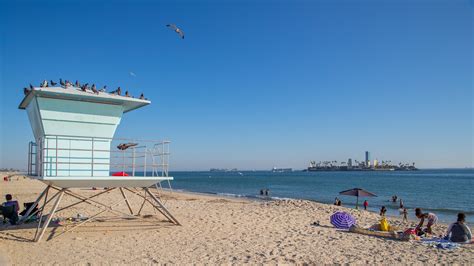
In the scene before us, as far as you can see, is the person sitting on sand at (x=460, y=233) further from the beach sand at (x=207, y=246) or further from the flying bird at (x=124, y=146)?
the flying bird at (x=124, y=146)

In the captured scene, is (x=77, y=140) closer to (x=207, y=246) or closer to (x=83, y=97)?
(x=83, y=97)

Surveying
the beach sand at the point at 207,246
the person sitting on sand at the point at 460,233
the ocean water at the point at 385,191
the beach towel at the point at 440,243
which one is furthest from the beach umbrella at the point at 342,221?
the ocean water at the point at 385,191

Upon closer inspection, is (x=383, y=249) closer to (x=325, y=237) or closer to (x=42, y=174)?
(x=325, y=237)

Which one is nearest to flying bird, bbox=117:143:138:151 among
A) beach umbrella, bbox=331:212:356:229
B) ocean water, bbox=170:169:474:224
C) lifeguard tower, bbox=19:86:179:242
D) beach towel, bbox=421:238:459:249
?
lifeguard tower, bbox=19:86:179:242

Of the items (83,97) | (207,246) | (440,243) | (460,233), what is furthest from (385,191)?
(83,97)

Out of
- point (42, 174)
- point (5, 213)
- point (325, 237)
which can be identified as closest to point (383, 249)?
point (325, 237)

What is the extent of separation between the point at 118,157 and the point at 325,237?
6358 millimetres

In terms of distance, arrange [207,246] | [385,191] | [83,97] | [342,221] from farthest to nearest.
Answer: [385,191], [342,221], [83,97], [207,246]

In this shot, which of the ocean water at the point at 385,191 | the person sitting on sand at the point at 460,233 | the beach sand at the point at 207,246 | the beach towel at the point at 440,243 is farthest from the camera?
the ocean water at the point at 385,191

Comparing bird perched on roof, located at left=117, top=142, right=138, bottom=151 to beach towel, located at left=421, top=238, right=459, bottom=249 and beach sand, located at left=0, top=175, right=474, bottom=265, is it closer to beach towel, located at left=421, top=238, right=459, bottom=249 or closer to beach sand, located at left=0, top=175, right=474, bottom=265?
beach sand, located at left=0, top=175, right=474, bottom=265

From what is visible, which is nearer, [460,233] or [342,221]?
[460,233]

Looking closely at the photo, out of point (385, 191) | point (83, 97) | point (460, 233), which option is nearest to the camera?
point (83, 97)

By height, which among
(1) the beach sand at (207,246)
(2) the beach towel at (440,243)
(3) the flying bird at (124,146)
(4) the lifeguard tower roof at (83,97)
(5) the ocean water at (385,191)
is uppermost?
(4) the lifeguard tower roof at (83,97)

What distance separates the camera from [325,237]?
11.0 metres
